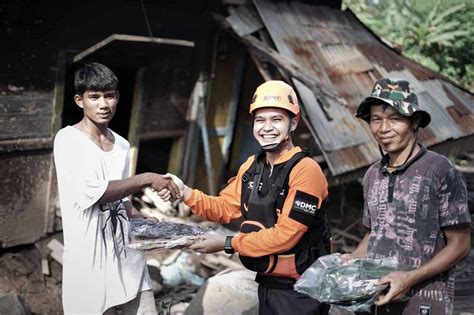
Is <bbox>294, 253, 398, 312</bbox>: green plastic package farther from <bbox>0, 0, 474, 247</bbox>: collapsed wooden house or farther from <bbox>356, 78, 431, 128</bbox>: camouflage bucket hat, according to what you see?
<bbox>0, 0, 474, 247</bbox>: collapsed wooden house

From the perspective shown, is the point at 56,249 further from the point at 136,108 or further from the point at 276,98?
the point at 276,98

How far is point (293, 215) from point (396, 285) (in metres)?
0.65

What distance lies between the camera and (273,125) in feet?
9.73

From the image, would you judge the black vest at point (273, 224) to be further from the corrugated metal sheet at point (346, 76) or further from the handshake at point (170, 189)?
the corrugated metal sheet at point (346, 76)

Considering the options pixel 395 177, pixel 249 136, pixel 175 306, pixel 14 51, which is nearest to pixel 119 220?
pixel 395 177

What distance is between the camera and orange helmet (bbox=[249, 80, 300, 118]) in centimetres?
292

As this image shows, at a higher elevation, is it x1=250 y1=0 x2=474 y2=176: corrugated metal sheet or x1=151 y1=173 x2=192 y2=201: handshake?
x1=250 y1=0 x2=474 y2=176: corrugated metal sheet

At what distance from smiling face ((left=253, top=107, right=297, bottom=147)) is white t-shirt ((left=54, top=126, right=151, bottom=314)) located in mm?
994

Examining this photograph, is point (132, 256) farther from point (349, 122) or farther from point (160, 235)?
point (349, 122)

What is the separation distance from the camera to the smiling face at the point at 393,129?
9.00 feet

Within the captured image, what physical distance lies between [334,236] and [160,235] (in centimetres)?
637

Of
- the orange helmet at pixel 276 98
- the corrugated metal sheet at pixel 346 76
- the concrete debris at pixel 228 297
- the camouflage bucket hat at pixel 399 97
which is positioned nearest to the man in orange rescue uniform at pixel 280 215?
the orange helmet at pixel 276 98

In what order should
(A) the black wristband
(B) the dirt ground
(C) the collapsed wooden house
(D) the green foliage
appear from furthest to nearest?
1. (D) the green foliage
2. (C) the collapsed wooden house
3. (B) the dirt ground
4. (A) the black wristband

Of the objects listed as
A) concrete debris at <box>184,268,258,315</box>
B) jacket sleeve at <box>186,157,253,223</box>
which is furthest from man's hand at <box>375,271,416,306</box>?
concrete debris at <box>184,268,258,315</box>
